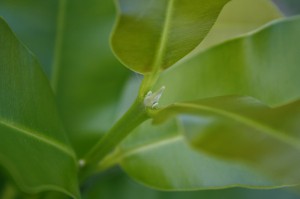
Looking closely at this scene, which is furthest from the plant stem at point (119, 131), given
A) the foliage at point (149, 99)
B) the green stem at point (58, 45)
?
the green stem at point (58, 45)


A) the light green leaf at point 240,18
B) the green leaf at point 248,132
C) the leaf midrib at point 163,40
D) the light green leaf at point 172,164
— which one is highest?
the leaf midrib at point 163,40

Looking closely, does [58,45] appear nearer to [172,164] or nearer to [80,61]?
[80,61]

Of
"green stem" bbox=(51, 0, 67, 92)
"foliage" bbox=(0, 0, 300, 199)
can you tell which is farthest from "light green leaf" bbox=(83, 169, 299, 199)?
"green stem" bbox=(51, 0, 67, 92)

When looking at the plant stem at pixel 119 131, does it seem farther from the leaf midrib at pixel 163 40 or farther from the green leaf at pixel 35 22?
the green leaf at pixel 35 22

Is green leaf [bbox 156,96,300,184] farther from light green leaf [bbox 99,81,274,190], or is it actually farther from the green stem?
the green stem

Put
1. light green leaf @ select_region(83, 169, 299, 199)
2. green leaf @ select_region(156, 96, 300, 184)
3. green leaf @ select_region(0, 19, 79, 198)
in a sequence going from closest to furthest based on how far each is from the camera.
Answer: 1. green leaf @ select_region(0, 19, 79, 198)
2. green leaf @ select_region(156, 96, 300, 184)
3. light green leaf @ select_region(83, 169, 299, 199)

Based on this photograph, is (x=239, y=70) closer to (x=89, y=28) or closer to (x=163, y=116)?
(x=163, y=116)

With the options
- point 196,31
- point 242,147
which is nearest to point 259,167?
point 242,147
